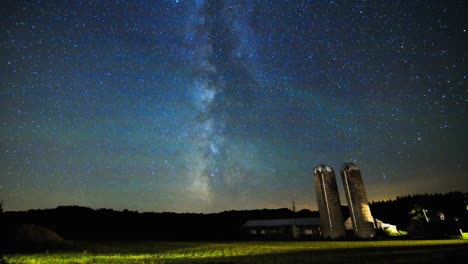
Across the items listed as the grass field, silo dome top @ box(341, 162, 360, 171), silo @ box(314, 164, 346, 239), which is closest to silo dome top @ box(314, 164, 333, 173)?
silo @ box(314, 164, 346, 239)

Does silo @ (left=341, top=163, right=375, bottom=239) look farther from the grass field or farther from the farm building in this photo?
the grass field

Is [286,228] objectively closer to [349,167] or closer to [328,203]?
[328,203]

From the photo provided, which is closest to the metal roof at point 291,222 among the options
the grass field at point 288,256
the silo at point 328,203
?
the silo at point 328,203

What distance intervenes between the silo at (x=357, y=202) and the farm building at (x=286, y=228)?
865cm

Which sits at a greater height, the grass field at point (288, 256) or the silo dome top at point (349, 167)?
the silo dome top at point (349, 167)

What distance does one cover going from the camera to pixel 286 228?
64812mm

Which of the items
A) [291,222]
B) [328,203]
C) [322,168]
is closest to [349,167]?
[322,168]

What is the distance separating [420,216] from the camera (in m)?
60.8

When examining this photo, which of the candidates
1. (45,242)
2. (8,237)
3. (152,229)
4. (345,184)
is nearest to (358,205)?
(345,184)

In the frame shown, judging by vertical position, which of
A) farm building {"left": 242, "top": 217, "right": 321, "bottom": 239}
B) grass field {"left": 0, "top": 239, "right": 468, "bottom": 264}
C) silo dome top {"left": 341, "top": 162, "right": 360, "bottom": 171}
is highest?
silo dome top {"left": 341, "top": 162, "right": 360, "bottom": 171}

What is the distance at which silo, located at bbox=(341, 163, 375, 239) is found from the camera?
5050 cm

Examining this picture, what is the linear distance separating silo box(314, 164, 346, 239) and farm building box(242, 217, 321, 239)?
544cm

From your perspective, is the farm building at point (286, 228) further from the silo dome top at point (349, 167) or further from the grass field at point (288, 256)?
the grass field at point (288, 256)

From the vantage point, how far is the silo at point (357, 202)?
50.5 metres
